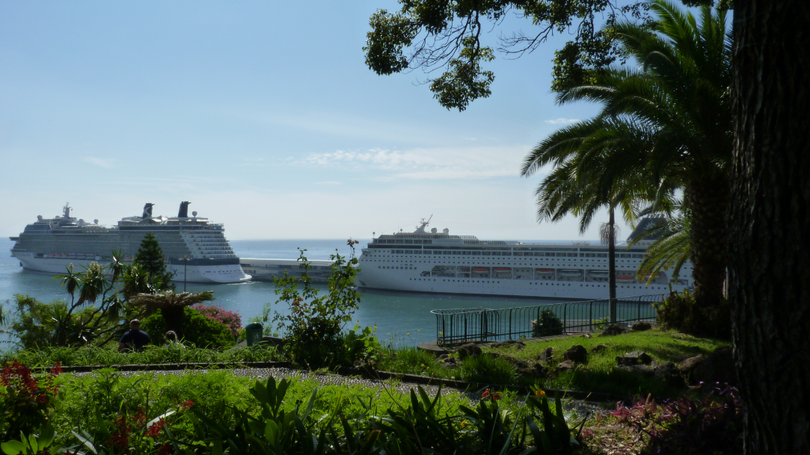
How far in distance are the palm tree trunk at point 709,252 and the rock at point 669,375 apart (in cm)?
471

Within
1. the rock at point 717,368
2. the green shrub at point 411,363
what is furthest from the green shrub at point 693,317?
the green shrub at point 411,363

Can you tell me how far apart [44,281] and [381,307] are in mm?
35149

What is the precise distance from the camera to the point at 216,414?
2.43m

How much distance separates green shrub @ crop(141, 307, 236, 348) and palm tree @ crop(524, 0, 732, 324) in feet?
22.5

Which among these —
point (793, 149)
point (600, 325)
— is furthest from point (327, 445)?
point (600, 325)

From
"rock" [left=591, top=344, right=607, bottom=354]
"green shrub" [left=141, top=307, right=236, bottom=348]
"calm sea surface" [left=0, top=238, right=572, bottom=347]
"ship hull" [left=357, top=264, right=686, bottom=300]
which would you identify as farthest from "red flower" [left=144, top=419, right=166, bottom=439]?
"ship hull" [left=357, top=264, right=686, bottom=300]

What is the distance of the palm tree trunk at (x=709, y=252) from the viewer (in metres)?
8.56

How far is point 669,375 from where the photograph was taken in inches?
179

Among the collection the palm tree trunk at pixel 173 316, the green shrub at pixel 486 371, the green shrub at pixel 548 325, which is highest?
the green shrub at pixel 486 371

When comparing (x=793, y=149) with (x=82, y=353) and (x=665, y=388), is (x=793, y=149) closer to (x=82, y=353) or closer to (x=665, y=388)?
(x=665, y=388)

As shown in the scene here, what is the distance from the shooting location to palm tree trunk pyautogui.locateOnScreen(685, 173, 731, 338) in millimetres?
8562

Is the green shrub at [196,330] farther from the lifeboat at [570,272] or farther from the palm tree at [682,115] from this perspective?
the lifeboat at [570,272]

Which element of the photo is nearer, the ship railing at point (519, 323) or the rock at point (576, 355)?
the rock at point (576, 355)

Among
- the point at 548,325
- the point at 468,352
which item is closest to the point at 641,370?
the point at 468,352
